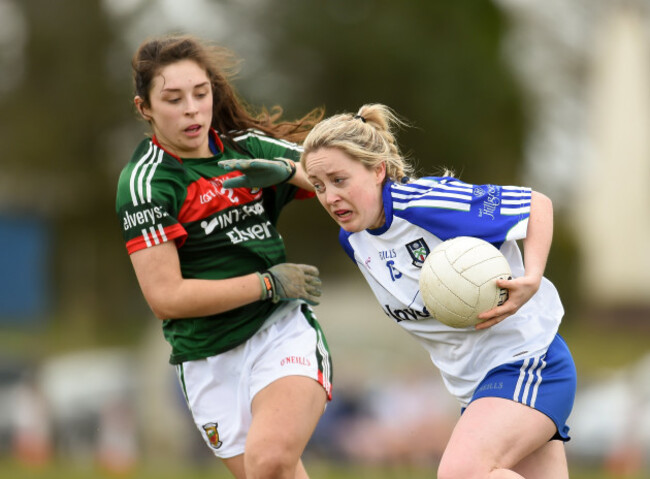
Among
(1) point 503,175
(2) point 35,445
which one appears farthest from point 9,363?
(1) point 503,175

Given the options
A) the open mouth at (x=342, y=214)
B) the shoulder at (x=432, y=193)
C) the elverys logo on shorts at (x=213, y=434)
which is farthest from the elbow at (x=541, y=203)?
the elverys logo on shorts at (x=213, y=434)

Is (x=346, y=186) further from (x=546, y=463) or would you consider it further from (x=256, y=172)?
(x=546, y=463)

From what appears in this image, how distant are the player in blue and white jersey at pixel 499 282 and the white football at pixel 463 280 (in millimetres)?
59

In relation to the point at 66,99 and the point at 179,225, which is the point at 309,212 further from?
the point at 179,225

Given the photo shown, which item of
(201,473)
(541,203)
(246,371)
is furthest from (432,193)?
(201,473)

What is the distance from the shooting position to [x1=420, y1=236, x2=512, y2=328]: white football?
14.5 ft

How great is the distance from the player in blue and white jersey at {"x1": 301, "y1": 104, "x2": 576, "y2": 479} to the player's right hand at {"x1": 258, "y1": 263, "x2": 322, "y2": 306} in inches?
11.5

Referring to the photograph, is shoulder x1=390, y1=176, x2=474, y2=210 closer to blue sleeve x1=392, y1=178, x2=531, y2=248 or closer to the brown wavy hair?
blue sleeve x1=392, y1=178, x2=531, y2=248

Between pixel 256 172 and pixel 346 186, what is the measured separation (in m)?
0.52

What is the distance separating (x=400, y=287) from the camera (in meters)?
4.79

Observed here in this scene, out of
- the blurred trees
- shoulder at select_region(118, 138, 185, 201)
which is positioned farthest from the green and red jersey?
the blurred trees

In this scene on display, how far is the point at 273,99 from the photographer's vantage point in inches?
1133

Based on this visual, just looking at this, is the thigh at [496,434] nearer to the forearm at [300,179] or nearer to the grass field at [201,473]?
the forearm at [300,179]

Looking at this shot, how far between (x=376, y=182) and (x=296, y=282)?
64cm
